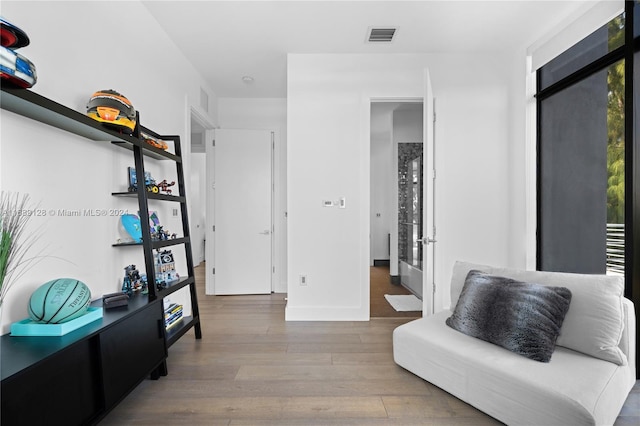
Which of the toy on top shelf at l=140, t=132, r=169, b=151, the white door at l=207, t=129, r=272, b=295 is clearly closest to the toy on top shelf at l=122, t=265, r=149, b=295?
the toy on top shelf at l=140, t=132, r=169, b=151

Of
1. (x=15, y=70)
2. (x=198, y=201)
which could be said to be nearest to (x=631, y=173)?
(x=15, y=70)

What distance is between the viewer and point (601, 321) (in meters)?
1.60

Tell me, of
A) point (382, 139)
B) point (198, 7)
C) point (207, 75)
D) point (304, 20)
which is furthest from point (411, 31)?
point (382, 139)

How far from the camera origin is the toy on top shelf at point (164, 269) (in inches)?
91.4

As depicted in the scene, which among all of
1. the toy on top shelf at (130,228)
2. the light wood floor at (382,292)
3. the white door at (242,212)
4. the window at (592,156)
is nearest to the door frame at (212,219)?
the white door at (242,212)

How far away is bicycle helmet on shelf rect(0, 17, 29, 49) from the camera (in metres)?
1.17

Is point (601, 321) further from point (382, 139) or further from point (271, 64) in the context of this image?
point (382, 139)

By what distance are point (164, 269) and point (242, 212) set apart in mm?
1905

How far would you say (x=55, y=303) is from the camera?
4.50 feet

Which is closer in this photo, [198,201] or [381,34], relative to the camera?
[381,34]

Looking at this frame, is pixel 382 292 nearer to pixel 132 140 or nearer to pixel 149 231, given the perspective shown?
pixel 149 231

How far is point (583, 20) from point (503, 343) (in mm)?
2564

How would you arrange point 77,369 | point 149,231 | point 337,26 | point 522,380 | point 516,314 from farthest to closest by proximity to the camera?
Result: point 337,26 → point 149,231 → point 516,314 → point 522,380 → point 77,369

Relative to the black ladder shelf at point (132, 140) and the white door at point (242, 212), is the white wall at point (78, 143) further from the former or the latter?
the white door at point (242, 212)
